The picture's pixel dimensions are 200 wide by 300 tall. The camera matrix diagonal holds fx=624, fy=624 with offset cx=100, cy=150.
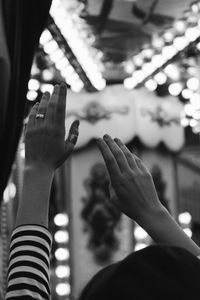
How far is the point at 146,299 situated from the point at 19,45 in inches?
48.5

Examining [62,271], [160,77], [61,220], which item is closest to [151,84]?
[160,77]

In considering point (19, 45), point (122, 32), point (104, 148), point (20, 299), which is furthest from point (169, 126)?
point (20, 299)

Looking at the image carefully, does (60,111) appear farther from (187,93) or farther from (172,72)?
(187,93)

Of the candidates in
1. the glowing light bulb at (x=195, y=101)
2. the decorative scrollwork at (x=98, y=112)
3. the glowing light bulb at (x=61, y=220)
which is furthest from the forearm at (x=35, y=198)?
the glowing light bulb at (x=195, y=101)

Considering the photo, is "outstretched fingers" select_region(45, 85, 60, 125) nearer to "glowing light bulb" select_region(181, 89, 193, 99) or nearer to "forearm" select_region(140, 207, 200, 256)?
"forearm" select_region(140, 207, 200, 256)

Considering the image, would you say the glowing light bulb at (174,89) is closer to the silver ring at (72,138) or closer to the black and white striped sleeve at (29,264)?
the silver ring at (72,138)

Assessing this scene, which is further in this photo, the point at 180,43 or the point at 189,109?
the point at 189,109

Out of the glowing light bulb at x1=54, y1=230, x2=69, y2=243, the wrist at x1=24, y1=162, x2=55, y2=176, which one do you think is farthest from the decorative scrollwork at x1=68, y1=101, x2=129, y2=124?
the wrist at x1=24, y1=162, x2=55, y2=176

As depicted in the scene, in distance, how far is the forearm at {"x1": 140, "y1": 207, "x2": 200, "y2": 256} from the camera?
3.50 feet

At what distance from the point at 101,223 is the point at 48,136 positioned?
330cm

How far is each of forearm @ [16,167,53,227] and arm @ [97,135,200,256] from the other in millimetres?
147

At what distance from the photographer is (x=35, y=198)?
1043 mm

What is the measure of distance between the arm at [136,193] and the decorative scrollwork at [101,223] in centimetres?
316

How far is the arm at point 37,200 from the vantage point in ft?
3.17
